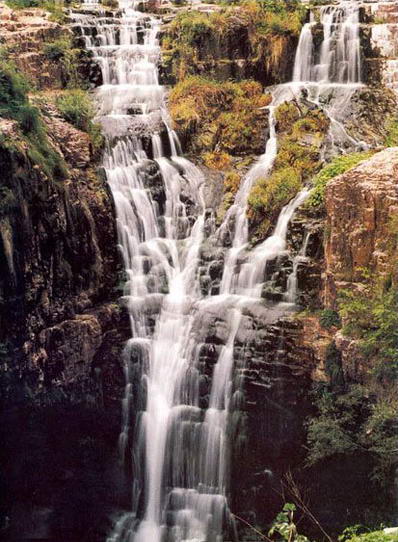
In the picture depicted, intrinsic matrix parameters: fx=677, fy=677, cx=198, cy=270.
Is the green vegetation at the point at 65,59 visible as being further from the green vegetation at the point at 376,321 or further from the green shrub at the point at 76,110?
the green vegetation at the point at 376,321

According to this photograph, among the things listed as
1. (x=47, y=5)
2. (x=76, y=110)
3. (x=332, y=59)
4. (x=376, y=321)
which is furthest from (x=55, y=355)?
(x=47, y=5)

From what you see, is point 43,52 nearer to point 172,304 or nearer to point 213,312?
point 172,304

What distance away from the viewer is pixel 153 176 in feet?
51.5

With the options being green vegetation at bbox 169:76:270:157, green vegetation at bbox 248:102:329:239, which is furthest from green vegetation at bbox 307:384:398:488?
green vegetation at bbox 169:76:270:157

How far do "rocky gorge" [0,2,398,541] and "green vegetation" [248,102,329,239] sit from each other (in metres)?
0.05

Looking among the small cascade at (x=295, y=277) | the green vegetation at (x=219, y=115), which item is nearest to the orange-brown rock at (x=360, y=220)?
the small cascade at (x=295, y=277)

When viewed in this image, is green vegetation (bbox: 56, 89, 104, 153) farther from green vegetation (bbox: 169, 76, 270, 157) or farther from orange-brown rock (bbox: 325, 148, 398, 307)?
orange-brown rock (bbox: 325, 148, 398, 307)

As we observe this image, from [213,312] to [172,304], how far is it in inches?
44.0

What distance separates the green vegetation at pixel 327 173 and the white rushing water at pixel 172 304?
0.43 m

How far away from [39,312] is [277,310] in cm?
447

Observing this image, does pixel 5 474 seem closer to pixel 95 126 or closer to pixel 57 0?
pixel 95 126

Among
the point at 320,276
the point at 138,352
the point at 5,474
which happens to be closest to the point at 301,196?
the point at 320,276

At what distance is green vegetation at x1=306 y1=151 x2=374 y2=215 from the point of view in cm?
1327

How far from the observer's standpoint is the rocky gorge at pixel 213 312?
37.5 feet
